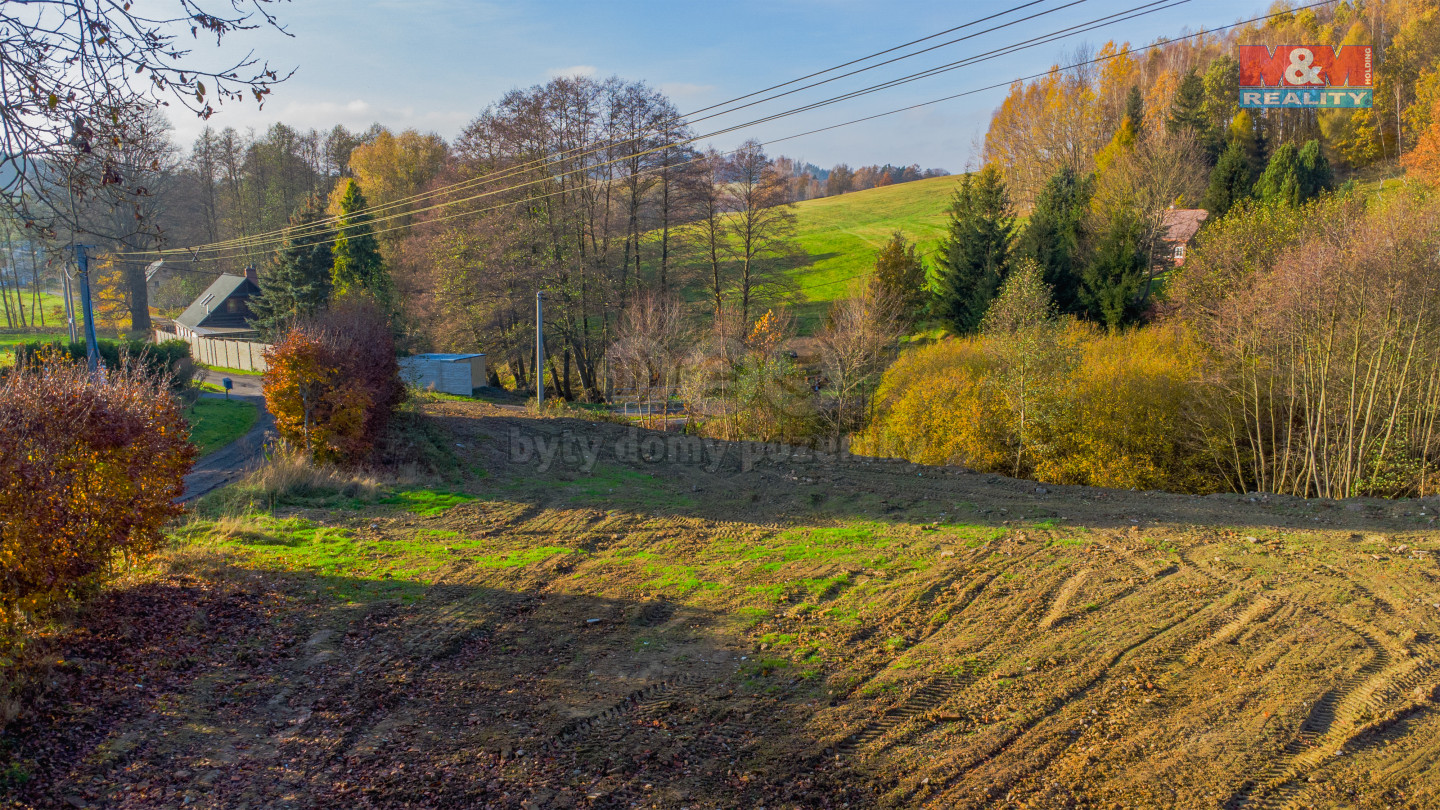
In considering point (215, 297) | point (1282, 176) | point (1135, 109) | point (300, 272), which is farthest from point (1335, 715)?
point (215, 297)

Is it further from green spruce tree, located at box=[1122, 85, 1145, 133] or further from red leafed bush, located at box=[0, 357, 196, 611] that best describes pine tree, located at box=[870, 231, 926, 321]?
red leafed bush, located at box=[0, 357, 196, 611]

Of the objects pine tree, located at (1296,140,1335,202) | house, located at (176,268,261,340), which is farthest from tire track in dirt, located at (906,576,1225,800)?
house, located at (176,268,261,340)

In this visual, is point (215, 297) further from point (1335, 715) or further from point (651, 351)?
point (1335, 715)

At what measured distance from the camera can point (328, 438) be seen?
14.3 m

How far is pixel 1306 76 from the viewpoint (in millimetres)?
45000

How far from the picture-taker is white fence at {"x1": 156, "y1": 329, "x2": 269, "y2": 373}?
3819 cm

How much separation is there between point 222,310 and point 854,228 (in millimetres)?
49854

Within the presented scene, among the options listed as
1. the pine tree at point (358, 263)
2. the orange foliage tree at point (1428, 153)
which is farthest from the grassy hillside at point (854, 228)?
the pine tree at point (358, 263)

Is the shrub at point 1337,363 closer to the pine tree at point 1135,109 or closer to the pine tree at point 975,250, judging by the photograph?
the pine tree at point 975,250

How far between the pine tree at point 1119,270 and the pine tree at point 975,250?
11.8 feet

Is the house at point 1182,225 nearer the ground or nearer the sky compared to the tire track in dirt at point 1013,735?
nearer the sky

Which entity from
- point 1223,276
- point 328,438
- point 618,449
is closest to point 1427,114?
point 1223,276

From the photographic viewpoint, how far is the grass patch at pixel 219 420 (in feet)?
63.8

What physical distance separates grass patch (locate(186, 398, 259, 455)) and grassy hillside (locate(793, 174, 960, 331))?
30445mm
